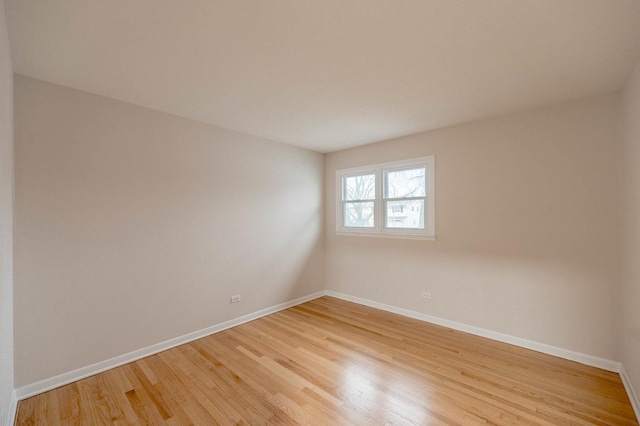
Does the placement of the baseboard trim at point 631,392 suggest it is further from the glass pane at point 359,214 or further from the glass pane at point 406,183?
the glass pane at point 359,214

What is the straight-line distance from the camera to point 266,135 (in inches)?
153

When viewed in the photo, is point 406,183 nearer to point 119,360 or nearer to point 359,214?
point 359,214

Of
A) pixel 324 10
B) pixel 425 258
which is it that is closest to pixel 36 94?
pixel 324 10

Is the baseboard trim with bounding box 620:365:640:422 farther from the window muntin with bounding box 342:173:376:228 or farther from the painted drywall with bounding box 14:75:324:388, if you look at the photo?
the painted drywall with bounding box 14:75:324:388

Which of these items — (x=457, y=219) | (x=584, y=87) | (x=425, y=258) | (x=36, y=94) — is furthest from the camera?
(x=425, y=258)

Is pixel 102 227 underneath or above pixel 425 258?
above

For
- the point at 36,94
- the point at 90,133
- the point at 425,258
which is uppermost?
the point at 36,94

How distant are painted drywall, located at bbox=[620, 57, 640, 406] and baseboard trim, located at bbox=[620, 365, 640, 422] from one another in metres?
0.05

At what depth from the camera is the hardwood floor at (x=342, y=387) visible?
1955 mm

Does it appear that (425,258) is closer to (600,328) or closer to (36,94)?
(600,328)

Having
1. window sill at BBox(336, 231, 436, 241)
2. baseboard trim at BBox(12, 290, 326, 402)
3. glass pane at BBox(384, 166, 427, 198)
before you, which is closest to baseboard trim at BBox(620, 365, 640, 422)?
window sill at BBox(336, 231, 436, 241)

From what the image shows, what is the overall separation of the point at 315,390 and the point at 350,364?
1.77ft

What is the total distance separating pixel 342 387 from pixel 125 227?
2.63 m

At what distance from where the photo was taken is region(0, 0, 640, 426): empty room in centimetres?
173
